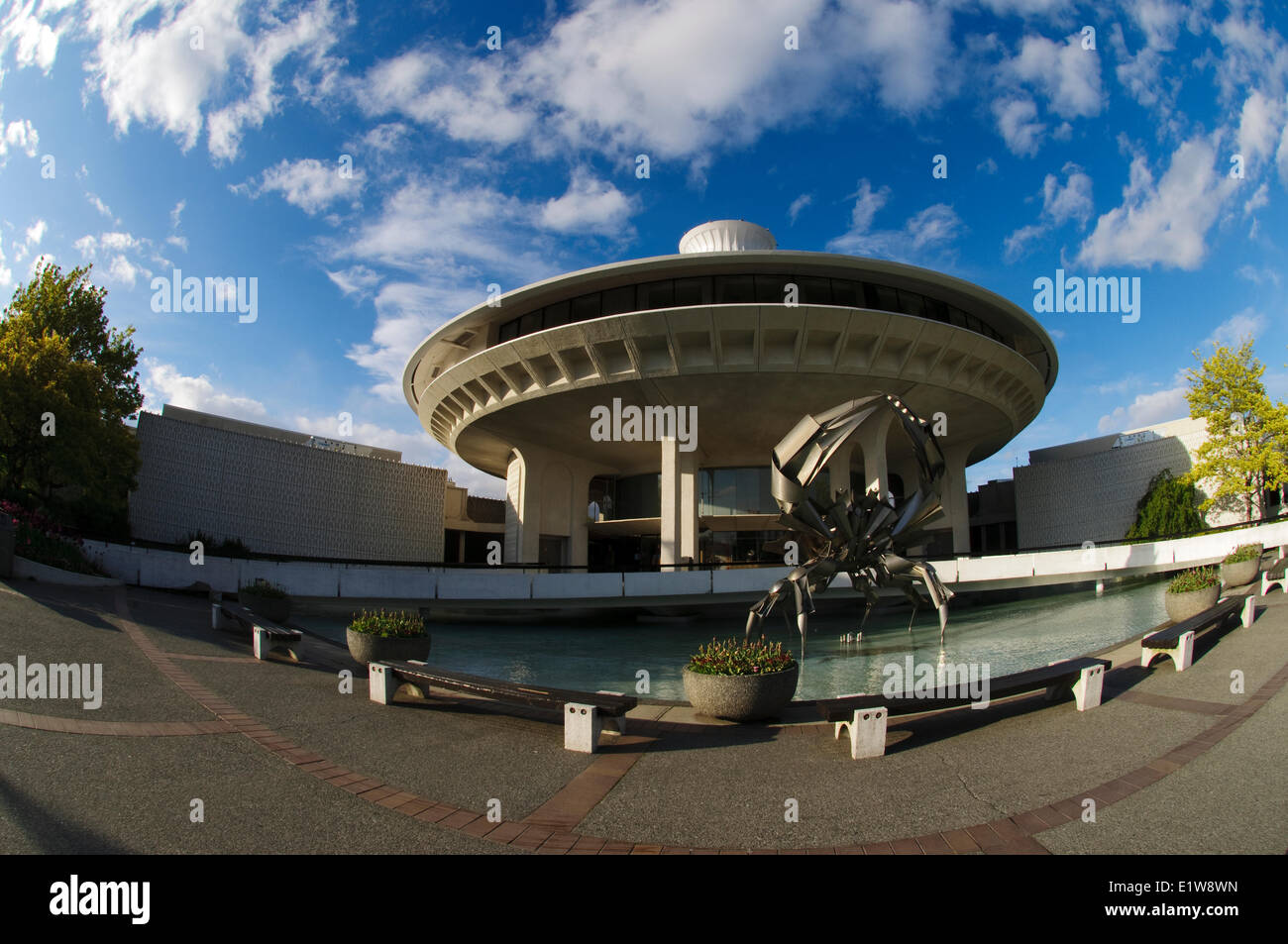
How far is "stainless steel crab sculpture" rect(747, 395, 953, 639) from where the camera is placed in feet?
34.0

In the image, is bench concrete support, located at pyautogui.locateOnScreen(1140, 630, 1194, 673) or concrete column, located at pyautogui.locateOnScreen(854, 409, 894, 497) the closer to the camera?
bench concrete support, located at pyautogui.locateOnScreen(1140, 630, 1194, 673)

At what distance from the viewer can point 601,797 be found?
5.18 metres

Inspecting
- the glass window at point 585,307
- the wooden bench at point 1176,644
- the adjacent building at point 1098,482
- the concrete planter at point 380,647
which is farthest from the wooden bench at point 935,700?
the adjacent building at point 1098,482

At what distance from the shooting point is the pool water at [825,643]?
11.4 metres

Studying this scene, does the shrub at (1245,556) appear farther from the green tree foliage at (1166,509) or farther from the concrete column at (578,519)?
the concrete column at (578,519)

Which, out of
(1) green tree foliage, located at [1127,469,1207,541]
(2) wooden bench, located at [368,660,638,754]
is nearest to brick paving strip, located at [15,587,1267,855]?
(2) wooden bench, located at [368,660,638,754]

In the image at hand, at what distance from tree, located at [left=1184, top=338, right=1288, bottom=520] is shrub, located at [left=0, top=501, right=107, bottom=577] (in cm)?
4802

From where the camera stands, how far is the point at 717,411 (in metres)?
28.9

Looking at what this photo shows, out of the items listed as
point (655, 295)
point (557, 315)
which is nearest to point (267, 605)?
point (557, 315)

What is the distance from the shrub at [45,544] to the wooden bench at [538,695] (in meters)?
15.5

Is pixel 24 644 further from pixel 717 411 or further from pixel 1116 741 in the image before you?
pixel 717 411

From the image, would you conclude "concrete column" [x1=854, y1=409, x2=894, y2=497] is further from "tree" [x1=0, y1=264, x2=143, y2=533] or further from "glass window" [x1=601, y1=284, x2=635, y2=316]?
"tree" [x1=0, y1=264, x2=143, y2=533]

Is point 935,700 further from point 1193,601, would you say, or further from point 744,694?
point 1193,601

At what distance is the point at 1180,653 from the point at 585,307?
76.9 feet
